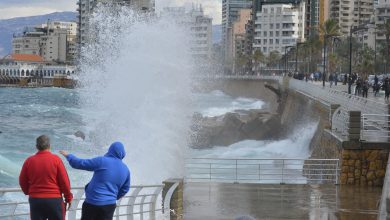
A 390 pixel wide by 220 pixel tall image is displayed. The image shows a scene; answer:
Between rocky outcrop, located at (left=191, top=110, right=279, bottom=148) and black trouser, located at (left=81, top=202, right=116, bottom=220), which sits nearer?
black trouser, located at (left=81, top=202, right=116, bottom=220)

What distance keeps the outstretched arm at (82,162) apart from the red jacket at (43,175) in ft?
0.70

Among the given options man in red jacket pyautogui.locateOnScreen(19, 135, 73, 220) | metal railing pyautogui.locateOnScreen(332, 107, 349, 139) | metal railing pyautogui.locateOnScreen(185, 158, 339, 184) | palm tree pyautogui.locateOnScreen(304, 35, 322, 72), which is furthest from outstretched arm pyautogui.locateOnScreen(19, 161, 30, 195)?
palm tree pyautogui.locateOnScreen(304, 35, 322, 72)

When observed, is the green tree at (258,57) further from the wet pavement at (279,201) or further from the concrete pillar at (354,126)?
the wet pavement at (279,201)

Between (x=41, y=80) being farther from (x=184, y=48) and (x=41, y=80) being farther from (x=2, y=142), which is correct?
(x=184, y=48)

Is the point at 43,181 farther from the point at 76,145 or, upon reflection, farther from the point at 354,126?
the point at 76,145

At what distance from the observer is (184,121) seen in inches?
931

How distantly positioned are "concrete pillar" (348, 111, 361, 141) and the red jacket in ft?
39.8

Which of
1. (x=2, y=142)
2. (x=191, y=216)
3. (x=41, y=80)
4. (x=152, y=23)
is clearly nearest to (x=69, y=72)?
(x=41, y=80)

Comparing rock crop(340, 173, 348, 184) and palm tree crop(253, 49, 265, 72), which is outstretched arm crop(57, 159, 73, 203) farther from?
palm tree crop(253, 49, 265, 72)

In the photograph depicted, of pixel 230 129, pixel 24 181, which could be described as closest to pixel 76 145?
pixel 230 129

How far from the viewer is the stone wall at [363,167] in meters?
18.5

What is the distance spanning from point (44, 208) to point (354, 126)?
40.6ft

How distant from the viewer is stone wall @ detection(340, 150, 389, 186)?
18500mm

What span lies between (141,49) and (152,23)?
170cm
